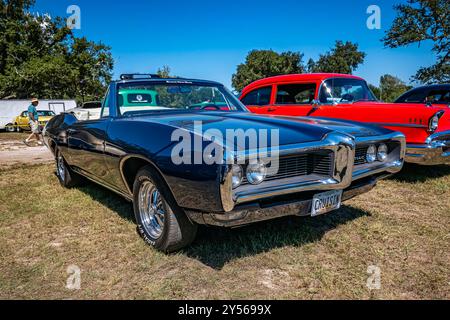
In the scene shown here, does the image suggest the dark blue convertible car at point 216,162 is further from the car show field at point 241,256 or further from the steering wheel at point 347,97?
the steering wheel at point 347,97

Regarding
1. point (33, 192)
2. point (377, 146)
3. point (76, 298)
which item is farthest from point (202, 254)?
point (33, 192)

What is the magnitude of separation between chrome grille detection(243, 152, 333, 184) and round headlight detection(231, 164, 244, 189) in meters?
0.33

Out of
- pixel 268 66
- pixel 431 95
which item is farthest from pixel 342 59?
pixel 431 95

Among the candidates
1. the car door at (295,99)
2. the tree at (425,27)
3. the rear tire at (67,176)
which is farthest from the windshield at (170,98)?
the tree at (425,27)

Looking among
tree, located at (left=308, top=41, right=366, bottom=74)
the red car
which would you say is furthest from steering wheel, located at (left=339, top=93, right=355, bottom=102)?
tree, located at (left=308, top=41, right=366, bottom=74)

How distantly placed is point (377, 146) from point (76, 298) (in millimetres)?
2848

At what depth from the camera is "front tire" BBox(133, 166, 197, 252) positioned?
8.68 ft

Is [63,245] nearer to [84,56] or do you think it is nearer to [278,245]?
[278,245]

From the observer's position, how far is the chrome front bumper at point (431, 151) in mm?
4965

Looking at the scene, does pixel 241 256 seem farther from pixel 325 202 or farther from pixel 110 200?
pixel 110 200

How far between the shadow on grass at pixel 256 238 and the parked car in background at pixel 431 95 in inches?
175

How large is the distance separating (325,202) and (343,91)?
4.01m

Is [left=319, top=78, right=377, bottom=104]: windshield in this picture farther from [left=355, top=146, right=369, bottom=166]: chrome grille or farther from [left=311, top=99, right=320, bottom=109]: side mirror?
[left=355, top=146, right=369, bottom=166]: chrome grille

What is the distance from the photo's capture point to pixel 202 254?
286cm
